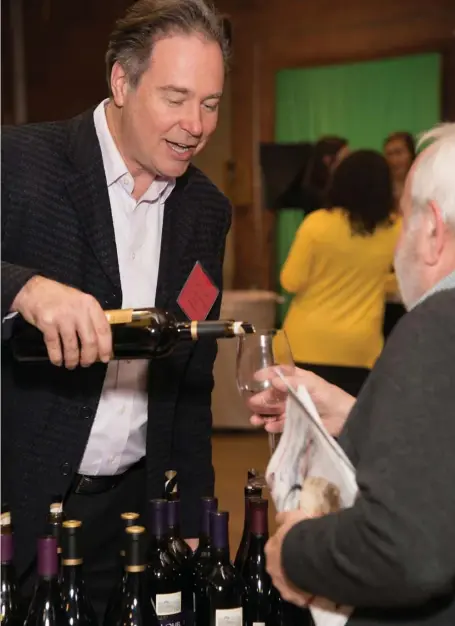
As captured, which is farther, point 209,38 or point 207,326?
point 209,38

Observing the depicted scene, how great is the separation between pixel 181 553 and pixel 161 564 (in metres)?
0.05

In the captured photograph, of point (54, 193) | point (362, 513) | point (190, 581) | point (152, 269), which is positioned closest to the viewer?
point (362, 513)

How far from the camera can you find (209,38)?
1.73m

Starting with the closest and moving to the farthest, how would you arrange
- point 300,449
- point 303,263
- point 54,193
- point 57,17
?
point 300,449 → point 54,193 → point 303,263 → point 57,17

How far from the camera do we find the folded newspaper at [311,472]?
3.68 feet

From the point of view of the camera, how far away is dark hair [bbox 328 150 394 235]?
361 cm

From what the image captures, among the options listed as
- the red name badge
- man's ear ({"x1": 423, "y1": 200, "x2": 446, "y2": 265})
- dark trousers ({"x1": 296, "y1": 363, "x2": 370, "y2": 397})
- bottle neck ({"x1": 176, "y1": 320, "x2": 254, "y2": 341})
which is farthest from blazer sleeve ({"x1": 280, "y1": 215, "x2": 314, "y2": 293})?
man's ear ({"x1": 423, "y1": 200, "x2": 446, "y2": 265})

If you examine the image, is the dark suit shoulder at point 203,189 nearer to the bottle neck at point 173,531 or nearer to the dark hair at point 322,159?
the bottle neck at point 173,531

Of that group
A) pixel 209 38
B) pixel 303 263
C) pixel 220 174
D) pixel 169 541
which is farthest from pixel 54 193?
pixel 220 174

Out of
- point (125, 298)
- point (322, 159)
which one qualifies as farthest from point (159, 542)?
point (322, 159)

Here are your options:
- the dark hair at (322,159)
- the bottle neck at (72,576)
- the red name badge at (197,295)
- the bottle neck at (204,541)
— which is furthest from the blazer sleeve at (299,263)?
the bottle neck at (72,576)

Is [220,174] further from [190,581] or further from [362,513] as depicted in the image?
[362,513]

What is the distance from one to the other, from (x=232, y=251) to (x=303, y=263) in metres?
3.45

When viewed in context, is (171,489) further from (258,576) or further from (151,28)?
(151,28)
